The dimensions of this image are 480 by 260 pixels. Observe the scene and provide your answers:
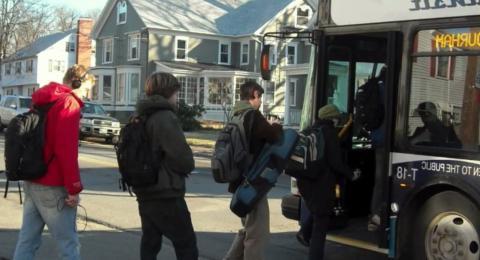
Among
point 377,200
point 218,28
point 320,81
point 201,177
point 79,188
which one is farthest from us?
point 218,28

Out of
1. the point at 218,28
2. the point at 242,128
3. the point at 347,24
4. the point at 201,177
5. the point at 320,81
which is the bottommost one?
the point at 201,177

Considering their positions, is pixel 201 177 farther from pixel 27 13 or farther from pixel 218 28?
pixel 27 13

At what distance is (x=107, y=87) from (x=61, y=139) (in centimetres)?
4345

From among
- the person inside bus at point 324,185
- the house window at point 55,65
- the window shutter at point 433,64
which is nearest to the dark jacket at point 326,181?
the person inside bus at point 324,185

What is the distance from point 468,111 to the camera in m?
5.77

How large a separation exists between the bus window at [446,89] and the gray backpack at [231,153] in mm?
1668

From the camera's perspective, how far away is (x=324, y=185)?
6438 millimetres

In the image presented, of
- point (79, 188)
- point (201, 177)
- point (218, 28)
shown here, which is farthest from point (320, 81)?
point (218, 28)

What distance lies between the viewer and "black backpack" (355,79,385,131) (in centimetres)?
675

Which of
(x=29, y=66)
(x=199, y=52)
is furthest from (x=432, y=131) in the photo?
(x=29, y=66)

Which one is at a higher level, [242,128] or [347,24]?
[347,24]

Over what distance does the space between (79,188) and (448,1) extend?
11.6 feet

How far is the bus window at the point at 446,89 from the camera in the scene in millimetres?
5746

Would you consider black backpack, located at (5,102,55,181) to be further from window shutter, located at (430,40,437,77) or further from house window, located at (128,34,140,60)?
house window, located at (128,34,140,60)
